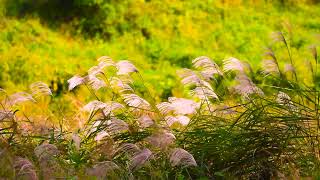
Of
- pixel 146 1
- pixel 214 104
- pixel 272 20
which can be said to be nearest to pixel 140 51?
pixel 146 1

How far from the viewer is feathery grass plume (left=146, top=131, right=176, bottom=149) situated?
5168 millimetres

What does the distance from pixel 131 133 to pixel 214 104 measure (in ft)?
2.86

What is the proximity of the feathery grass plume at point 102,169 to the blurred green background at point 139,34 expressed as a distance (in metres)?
8.40

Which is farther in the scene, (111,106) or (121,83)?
(121,83)

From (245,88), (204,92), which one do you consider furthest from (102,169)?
(245,88)

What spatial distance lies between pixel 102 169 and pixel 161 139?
23.5 inches

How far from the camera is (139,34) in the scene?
52.5 feet

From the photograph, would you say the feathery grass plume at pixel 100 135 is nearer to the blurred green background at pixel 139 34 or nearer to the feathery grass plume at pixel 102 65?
the feathery grass plume at pixel 102 65

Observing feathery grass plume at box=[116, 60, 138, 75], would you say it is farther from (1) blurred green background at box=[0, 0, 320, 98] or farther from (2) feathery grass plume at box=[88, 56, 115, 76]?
(1) blurred green background at box=[0, 0, 320, 98]

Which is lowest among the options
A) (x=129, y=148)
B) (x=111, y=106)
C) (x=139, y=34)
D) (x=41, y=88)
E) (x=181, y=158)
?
(x=181, y=158)

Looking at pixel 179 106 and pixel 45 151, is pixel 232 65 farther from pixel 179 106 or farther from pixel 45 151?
pixel 45 151

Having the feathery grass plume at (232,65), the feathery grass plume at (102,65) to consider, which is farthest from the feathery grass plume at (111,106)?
the feathery grass plume at (232,65)

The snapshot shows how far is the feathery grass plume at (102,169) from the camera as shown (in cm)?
479

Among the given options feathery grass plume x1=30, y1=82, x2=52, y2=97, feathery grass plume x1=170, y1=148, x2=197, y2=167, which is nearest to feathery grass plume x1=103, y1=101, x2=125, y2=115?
feathery grass plume x1=30, y1=82, x2=52, y2=97
